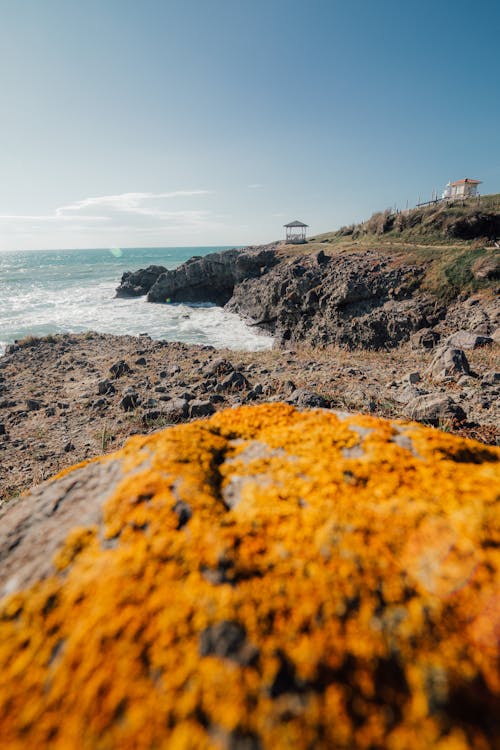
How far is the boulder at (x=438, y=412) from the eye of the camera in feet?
22.0

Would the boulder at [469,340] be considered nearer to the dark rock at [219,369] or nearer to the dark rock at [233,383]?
the dark rock at [233,383]

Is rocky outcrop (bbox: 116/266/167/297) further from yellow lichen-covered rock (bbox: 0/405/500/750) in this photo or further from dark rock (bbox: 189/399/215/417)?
yellow lichen-covered rock (bbox: 0/405/500/750)

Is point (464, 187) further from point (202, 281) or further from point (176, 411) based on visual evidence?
point (176, 411)

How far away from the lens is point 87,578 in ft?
5.99

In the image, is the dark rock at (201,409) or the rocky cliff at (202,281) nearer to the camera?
the dark rock at (201,409)

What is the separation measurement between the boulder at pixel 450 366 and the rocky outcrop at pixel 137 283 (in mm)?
46146

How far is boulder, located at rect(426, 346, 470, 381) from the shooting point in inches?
409

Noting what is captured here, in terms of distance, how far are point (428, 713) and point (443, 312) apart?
69.8 feet

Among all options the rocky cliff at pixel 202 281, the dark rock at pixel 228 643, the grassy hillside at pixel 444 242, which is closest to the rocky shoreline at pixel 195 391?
the grassy hillside at pixel 444 242

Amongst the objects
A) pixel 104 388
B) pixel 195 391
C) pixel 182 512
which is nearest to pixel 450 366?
pixel 195 391

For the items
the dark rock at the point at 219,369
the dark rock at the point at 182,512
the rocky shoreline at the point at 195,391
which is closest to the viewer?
the dark rock at the point at 182,512

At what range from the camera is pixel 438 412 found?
22.5ft

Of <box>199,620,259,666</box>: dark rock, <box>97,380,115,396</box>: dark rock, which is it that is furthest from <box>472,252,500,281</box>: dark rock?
<box>199,620,259,666</box>: dark rock

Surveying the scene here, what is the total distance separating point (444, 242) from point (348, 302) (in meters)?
11.6
